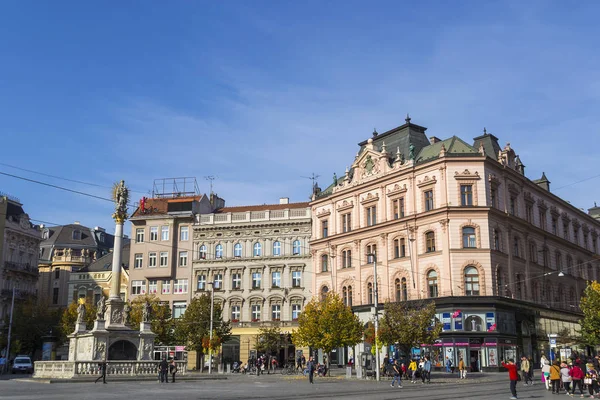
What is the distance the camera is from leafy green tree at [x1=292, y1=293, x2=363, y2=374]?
47531 millimetres

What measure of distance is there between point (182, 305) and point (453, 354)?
107 feet

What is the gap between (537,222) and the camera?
62000mm

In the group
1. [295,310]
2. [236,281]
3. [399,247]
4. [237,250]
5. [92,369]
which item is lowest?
[92,369]

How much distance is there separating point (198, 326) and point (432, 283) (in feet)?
74.9

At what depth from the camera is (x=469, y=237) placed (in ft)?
176

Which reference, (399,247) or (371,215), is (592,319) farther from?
(371,215)

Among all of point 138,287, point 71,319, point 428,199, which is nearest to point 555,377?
point 428,199

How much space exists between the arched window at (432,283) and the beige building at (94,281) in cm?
3851

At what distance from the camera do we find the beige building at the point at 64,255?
83625 mm

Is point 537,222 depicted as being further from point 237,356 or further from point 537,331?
point 237,356

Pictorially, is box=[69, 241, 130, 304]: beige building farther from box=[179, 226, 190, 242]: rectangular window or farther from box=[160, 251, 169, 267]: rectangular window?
box=[179, 226, 190, 242]: rectangular window

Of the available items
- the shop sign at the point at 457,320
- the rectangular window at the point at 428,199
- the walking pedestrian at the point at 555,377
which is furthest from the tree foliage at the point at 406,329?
the walking pedestrian at the point at 555,377

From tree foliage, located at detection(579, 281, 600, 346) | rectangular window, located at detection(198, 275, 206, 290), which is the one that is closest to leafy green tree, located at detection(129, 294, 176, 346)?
rectangular window, located at detection(198, 275, 206, 290)

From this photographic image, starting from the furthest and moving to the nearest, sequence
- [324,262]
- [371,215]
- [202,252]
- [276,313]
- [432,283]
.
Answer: [202,252], [276,313], [324,262], [371,215], [432,283]
